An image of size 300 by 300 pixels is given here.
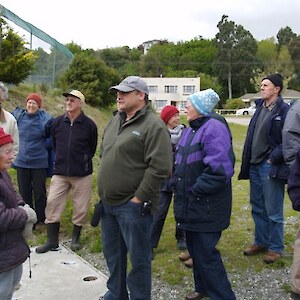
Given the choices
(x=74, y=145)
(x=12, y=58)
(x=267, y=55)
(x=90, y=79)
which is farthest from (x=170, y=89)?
(x=74, y=145)

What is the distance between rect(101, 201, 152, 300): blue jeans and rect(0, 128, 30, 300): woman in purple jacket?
2.55 feet

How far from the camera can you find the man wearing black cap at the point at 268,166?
4.63m

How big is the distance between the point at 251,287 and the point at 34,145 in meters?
3.23

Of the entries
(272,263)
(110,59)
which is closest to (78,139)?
(272,263)

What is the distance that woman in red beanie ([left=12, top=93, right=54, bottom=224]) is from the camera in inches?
228

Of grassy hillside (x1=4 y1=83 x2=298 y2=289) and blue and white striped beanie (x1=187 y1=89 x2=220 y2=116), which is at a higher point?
blue and white striped beanie (x1=187 y1=89 x2=220 y2=116)

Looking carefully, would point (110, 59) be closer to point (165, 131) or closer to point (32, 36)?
point (32, 36)

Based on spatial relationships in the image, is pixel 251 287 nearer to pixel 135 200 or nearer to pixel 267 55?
pixel 135 200

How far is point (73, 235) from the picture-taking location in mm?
5586

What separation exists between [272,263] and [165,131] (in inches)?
93.3

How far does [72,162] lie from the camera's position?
5.25m

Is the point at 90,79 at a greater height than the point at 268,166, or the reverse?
the point at 90,79

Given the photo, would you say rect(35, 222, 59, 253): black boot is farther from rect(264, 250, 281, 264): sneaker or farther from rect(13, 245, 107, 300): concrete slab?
rect(264, 250, 281, 264): sneaker

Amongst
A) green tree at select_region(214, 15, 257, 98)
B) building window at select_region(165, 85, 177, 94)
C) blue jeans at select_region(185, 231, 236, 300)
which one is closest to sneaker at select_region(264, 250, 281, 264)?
blue jeans at select_region(185, 231, 236, 300)
